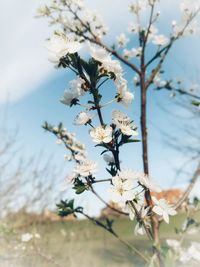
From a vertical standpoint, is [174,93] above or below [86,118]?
above

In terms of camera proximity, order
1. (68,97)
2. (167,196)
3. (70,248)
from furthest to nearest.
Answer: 1. (167,196)
2. (70,248)
3. (68,97)

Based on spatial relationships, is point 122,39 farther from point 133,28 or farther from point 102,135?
point 102,135

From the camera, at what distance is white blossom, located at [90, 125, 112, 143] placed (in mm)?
1400

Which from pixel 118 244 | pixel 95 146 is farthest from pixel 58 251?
pixel 95 146

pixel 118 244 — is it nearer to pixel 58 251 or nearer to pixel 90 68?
pixel 58 251

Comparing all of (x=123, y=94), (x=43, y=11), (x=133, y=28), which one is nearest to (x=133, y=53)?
(x=133, y=28)

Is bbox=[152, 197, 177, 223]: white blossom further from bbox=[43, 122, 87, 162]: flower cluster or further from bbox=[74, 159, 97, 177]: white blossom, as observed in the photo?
bbox=[43, 122, 87, 162]: flower cluster

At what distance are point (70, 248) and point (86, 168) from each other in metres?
4.73

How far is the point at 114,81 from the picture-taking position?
1447 mm

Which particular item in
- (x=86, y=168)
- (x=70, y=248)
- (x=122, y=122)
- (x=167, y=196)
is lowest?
(x=86, y=168)

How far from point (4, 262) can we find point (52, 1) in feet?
9.03

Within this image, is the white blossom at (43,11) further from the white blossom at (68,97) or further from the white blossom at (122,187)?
the white blossom at (122,187)

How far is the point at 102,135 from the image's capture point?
1402mm

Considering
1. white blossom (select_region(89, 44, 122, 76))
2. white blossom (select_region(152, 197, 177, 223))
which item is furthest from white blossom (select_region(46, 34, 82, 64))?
white blossom (select_region(152, 197, 177, 223))
